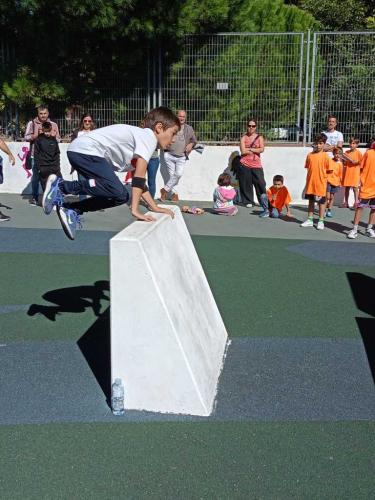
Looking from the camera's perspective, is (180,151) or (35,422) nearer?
(35,422)

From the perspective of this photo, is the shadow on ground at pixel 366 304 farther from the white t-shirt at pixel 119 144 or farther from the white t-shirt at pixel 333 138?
the white t-shirt at pixel 333 138

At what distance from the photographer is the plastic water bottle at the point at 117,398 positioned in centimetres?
410

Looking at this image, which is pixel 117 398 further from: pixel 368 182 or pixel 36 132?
pixel 36 132

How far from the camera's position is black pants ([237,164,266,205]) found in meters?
13.9

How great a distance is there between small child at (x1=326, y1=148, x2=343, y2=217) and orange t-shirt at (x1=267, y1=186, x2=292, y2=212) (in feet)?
2.76

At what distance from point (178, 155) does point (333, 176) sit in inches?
139

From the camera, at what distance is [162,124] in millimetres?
5316

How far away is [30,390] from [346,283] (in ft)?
15.0

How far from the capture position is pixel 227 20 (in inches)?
637

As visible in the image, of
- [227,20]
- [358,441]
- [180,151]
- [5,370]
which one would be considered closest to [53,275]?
[5,370]

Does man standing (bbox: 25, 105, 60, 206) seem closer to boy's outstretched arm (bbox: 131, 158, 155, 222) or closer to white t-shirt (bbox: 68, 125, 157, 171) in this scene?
white t-shirt (bbox: 68, 125, 157, 171)

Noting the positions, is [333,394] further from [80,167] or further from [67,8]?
[67,8]

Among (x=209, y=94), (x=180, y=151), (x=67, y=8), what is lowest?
(x=180, y=151)

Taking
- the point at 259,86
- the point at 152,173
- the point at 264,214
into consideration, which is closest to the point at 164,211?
the point at 264,214
